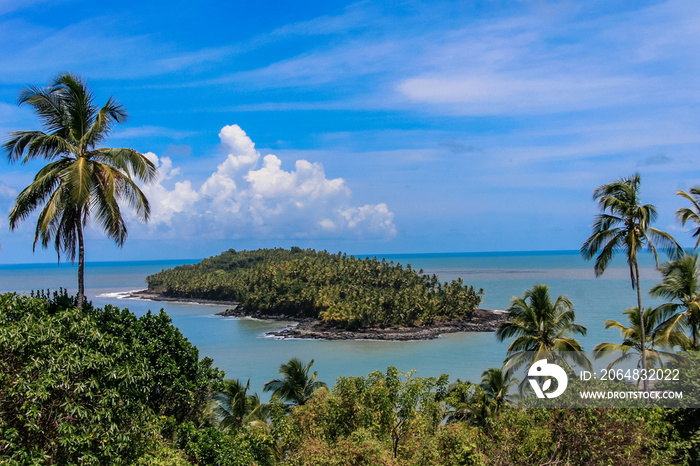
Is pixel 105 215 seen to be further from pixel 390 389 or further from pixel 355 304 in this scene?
pixel 355 304

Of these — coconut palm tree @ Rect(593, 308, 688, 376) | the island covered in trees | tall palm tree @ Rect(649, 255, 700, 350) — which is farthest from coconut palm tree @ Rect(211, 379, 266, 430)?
the island covered in trees

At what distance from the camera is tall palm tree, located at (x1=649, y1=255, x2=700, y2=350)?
1584 cm

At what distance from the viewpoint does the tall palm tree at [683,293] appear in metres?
15.8

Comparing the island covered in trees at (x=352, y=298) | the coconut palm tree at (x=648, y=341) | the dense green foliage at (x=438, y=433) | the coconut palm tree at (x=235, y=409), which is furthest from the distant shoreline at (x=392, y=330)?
the dense green foliage at (x=438, y=433)

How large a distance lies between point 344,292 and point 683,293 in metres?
46.9

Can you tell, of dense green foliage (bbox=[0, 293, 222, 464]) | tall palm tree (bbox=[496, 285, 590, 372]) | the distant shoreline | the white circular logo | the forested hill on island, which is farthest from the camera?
the forested hill on island

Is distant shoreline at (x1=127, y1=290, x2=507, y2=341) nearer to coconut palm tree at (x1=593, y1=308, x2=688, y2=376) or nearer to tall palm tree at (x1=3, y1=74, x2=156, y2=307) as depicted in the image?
coconut palm tree at (x1=593, y1=308, x2=688, y2=376)

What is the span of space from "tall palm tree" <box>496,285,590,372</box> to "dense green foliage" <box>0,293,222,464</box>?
480 inches

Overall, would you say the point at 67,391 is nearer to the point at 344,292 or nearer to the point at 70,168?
the point at 70,168

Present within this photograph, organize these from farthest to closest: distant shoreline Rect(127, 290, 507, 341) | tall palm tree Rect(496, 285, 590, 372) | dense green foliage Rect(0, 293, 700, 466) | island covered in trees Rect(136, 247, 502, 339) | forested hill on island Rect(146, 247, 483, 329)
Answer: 1. forested hill on island Rect(146, 247, 483, 329)
2. island covered in trees Rect(136, 247, 502, 339)
3. distant shoreline Rect(127, 290, 507, 341)
4. tall palm tree Rect(496, 285, 590, 372)
5. dense green foliage Rect(0, 293, 700, 466)

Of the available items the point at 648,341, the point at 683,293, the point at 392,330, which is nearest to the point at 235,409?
the point at 648,341

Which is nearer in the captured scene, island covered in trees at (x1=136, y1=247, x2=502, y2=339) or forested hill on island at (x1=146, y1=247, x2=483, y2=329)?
island covered in trees at (x1=136, y1=247, x2=502, y2=339)

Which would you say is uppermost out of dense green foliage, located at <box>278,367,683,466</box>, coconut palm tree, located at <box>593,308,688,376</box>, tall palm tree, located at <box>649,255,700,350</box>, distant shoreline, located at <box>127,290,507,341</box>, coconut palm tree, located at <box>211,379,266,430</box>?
tall palm tree, located at <box>649,255,700,350</box>

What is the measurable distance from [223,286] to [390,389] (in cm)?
8057
